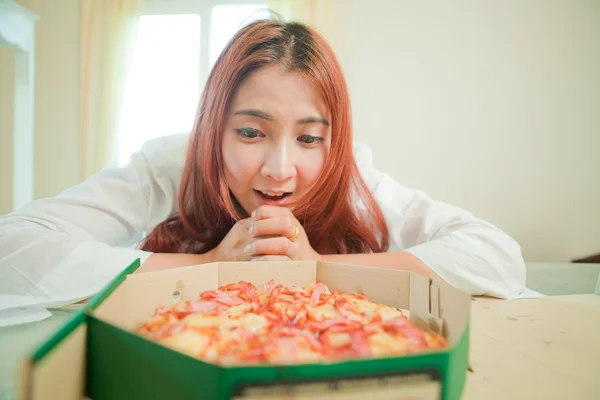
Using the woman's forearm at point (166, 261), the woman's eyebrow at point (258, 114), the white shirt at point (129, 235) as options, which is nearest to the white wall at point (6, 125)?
the white shirt at point (129, 235)

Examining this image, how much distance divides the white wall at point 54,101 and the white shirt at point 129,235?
2118mm

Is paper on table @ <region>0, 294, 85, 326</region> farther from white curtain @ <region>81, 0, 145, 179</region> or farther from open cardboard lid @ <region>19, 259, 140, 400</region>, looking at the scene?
white curtain @ <region>81, 0, 145, 179</region>

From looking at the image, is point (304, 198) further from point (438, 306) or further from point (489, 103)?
point (489, 103)

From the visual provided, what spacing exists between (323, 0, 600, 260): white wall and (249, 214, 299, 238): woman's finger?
81.2 inches

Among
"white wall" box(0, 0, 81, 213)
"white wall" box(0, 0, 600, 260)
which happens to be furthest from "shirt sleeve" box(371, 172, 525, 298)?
"white wall" box(0, 0, 81, 213)

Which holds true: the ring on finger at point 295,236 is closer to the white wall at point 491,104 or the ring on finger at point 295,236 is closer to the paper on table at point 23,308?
the paper on table at point 23,308

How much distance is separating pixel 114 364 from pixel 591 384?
405 millimetres

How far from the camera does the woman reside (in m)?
0.70

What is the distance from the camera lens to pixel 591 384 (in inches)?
14.2

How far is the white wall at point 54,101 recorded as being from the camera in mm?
2795

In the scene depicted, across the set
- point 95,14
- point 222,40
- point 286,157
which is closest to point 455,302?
point 286,157

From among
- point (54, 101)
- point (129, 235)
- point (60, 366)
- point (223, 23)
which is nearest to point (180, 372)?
point (60, 366)

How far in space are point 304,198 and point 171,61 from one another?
7.76 feet

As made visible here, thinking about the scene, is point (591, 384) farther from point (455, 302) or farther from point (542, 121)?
point (542, 121)
